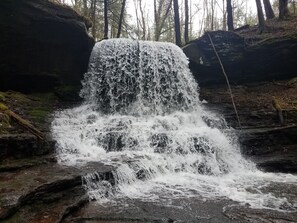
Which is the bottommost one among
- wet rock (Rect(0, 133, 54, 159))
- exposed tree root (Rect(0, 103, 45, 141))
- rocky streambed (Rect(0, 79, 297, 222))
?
rocky streambed (Rect(0, 79, 297, 222))

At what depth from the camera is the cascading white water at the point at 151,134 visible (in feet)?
21.7

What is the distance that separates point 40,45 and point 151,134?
21.1ft

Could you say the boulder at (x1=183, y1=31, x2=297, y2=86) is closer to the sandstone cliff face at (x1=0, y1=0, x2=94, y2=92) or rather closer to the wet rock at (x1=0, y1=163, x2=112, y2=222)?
the sandstone cliff face at (x1=0, y1=0, x2=94, y2=92)

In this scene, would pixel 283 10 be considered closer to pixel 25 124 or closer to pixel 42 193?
pixel 25 124

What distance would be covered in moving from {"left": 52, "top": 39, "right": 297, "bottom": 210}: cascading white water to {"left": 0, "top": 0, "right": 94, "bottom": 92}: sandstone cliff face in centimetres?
90

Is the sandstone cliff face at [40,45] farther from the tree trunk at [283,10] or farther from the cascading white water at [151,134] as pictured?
the tree trunk at [283,10]

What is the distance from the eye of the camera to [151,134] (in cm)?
912

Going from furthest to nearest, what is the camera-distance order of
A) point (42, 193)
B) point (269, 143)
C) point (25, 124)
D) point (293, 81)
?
point (293, 81) → point (269, 143) → point (25, 124) → point (42, 193)

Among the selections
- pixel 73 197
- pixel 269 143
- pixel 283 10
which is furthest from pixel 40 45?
pixel 283 10

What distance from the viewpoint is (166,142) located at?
8.89m

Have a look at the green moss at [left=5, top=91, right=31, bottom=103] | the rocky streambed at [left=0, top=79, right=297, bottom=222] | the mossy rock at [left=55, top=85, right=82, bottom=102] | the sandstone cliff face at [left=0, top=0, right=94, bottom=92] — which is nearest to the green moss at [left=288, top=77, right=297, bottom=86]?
the rocky streambed at [left=0, top=79, right=297, bottom=222]

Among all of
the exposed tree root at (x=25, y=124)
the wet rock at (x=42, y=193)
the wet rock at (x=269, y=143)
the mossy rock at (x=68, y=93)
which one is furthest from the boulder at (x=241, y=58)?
the wet rock at (x=42, y=193)

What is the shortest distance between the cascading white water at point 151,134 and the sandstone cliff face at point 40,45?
90 cm

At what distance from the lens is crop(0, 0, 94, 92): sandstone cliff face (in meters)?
11.2
